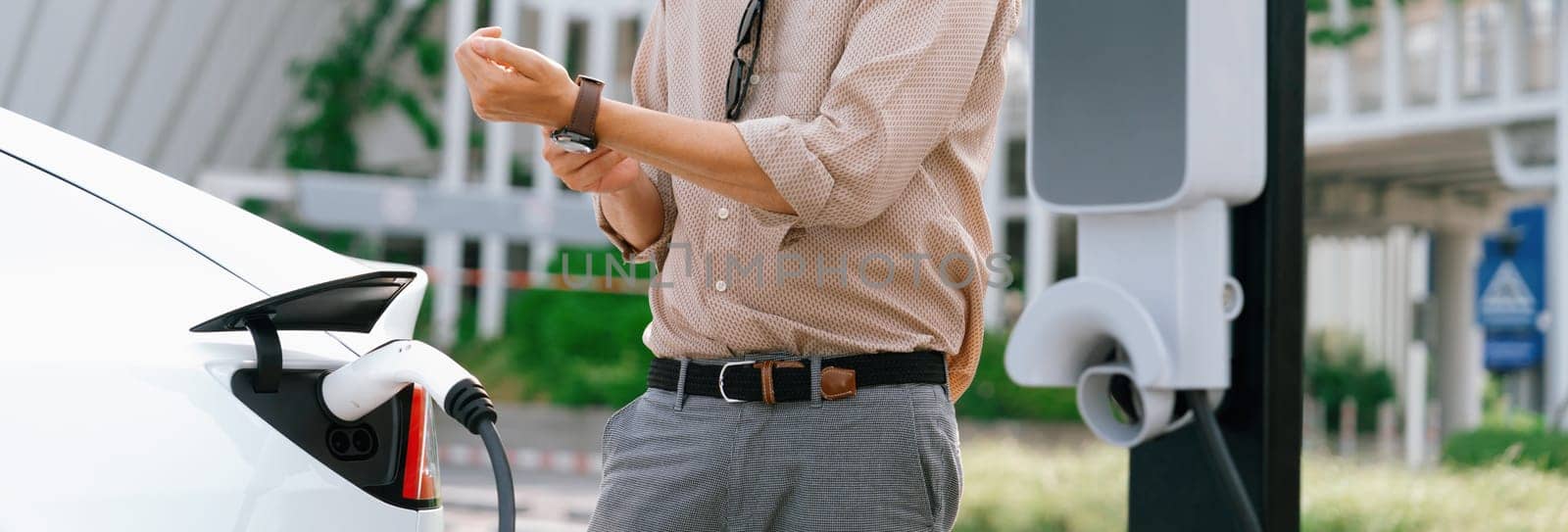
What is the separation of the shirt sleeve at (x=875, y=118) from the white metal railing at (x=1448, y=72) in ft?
39.2

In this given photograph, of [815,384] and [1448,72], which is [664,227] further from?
[1448,72]

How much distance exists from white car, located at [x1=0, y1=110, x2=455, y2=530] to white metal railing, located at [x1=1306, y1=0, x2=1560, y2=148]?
12.2 m

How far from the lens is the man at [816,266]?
4.87 ft

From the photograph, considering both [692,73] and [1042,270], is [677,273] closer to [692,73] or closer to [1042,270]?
[692,73]

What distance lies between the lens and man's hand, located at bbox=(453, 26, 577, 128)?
52.1 inches

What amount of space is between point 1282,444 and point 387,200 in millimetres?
11057

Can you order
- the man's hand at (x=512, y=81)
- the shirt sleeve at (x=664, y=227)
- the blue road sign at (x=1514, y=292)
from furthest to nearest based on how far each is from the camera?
1. the blue road sign at (x=1514, y=292)
2. the shirt sleeve at (x=664, y=227)
3. the man's hand at (x=512, y=81)

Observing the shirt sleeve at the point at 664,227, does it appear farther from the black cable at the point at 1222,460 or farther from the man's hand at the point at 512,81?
the black cable at the point at 1222,460

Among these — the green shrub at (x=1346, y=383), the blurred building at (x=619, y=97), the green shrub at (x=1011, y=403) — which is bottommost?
the green shrub at (x=1346, y=383)

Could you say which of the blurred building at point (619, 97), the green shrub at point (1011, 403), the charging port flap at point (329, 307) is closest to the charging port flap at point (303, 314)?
the charging port flap at point (329, 307)

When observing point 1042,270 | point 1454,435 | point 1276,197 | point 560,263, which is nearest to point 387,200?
point 560,263

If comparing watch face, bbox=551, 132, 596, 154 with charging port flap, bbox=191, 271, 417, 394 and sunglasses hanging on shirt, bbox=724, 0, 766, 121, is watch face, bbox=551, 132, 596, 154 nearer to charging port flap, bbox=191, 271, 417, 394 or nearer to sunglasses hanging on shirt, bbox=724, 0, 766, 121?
sunglasses hanging on shirt, bbox=724, 0, 766, 121

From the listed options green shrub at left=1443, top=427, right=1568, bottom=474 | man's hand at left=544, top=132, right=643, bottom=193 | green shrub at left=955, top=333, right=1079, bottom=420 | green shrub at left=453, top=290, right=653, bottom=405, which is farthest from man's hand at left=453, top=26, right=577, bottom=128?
green shrub at left=955, top=333, right=1079, bottom=420

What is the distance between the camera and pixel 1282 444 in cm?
222
